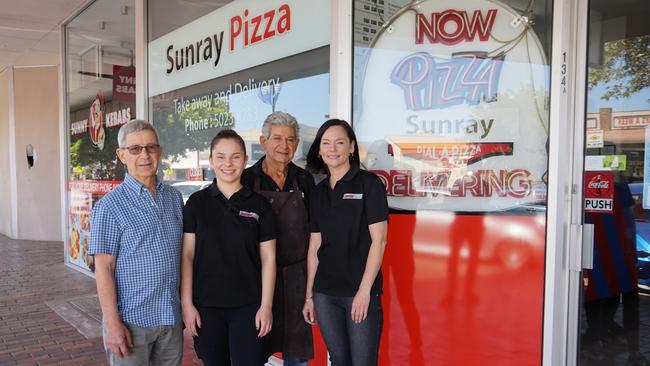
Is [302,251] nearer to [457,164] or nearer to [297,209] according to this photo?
[297,209]

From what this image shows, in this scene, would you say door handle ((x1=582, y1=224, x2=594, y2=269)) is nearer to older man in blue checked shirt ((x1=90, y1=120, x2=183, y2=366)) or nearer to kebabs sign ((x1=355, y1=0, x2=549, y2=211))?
kebabs sign ((x1=355, y1=0, x2=549, y2=211))

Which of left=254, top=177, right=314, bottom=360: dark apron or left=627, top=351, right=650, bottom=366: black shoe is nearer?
left=254, top=177, right=314, bottom=360: dark apron

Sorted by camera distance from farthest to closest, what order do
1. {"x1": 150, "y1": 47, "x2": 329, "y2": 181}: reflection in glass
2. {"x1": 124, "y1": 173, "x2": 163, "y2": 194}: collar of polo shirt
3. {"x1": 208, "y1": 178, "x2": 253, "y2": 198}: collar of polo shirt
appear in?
{"x1": 150, "y1": 47, "x2": 329, "y2": 181}: reflection in glass, {"x1": 208, "y1": 178, "x2": 253, "y2": 198}: collar of polo shirt, {"x1": 124, "y1": 173, "x2": 163, "y2": 194}: collar of polo shirt

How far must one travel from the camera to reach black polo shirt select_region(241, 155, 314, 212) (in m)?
2.76

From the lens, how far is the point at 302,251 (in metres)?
2.79

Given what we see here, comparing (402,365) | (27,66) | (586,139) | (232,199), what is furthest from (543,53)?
(27,66)

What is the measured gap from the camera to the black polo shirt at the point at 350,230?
8.04 feet

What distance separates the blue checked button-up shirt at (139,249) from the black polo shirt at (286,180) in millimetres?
575

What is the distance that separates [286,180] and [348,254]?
618 mm

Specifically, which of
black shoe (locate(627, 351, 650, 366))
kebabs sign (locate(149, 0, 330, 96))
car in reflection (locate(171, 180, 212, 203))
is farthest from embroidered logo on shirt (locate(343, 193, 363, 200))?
car in reflection (locate(171, 180, 212, 203))

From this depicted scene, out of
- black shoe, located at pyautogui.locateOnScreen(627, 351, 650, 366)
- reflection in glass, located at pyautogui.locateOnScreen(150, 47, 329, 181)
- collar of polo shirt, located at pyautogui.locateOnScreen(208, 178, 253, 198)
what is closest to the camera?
collar of polo shirt, located at pyautogui.locateOnScreen(208, 178, 253, 198)

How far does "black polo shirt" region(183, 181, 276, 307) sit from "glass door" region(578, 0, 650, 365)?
1718 millimetres

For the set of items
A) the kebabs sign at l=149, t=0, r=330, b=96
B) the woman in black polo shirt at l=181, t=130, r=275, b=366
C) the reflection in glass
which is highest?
the kebabs sign at l=149, t=0, r=330, b=96

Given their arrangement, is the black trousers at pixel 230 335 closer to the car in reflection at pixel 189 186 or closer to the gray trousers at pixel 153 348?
the gray trousers at pixel 153 348
